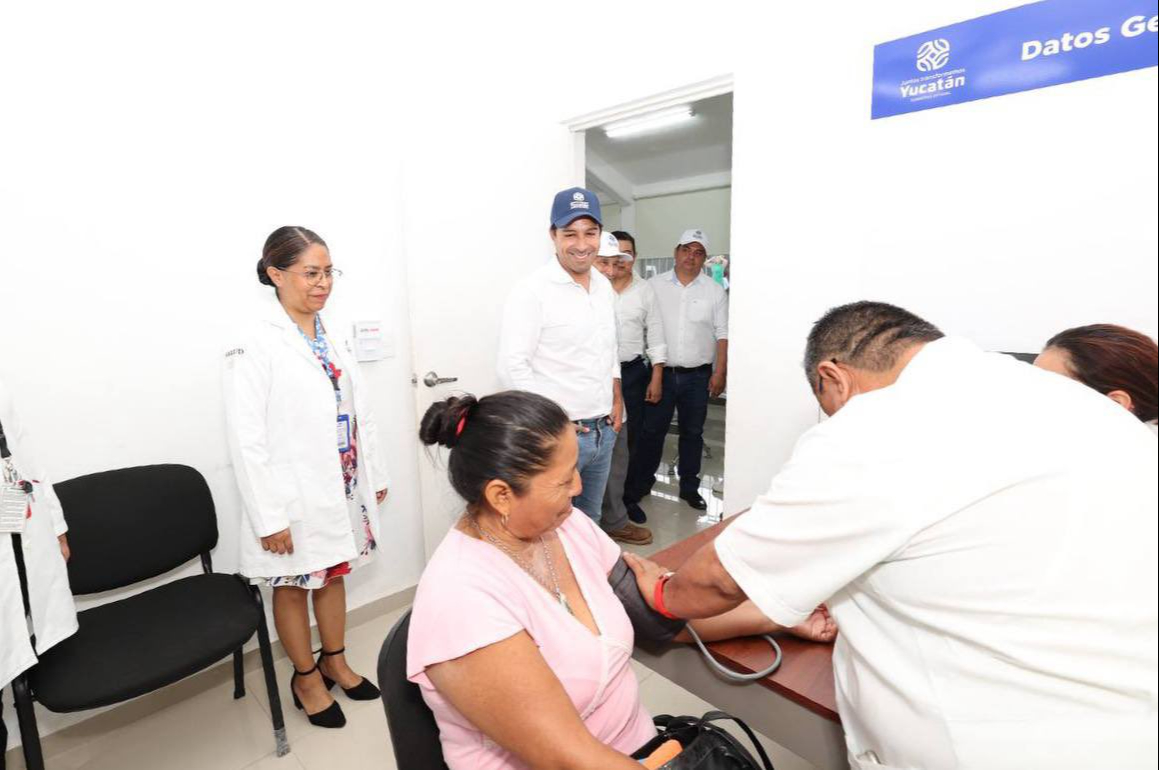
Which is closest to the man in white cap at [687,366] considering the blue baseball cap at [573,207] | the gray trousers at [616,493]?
the gray trousers at [616,493]

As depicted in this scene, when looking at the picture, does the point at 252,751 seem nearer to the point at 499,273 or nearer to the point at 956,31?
the point at 499,273

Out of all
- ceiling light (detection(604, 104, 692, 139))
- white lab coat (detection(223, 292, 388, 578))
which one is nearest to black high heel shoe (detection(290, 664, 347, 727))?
white lab coat (detection(223, 292, 388, 578))

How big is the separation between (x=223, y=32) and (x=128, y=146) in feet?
1.62

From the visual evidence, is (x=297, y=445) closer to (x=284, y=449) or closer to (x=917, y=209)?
(x=284, y=449)

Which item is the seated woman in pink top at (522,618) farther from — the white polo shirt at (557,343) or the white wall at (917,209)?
the white polo shirt at (557,343)

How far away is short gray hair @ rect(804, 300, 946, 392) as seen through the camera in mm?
925

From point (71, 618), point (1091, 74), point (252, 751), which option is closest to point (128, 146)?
point (71, 618)

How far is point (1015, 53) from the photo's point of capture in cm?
85

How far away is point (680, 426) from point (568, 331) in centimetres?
161

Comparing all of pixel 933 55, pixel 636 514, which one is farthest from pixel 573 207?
pixel 636 514

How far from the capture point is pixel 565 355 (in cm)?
230

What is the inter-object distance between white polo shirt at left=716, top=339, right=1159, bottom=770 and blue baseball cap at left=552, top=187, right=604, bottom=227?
160cm

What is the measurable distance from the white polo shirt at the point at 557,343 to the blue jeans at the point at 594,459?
0.07 meters

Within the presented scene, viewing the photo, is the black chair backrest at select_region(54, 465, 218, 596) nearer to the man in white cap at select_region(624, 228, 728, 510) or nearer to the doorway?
the doorway
